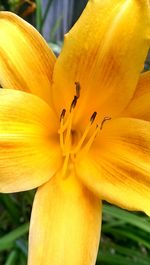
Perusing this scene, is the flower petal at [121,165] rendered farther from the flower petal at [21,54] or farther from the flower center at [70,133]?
the flower petal at [21,54]

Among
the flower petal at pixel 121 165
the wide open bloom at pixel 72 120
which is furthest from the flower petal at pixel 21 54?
the flower petal at pixel 121 165

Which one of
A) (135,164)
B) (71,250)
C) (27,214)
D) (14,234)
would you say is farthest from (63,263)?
(27,214)

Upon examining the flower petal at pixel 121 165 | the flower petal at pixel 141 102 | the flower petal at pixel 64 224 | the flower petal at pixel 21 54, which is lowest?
the flower petal at pixel 64 224

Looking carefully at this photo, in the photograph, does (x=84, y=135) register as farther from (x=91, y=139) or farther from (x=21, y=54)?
(x=21, y=54)

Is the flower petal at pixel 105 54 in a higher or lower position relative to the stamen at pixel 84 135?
higher

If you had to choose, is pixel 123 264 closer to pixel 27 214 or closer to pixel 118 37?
pixel 27 214
